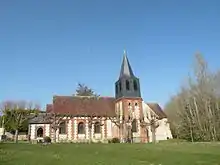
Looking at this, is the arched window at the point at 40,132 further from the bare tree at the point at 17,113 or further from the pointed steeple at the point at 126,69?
the pointed steeple at the point at 126,69

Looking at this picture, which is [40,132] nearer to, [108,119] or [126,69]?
[108,119]

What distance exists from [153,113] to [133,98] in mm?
5274

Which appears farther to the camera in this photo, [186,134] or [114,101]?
[114,101]

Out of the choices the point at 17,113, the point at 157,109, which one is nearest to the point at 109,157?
the point at 157,109

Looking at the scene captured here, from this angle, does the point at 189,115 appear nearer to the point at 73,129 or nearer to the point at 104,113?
the point at 104,113

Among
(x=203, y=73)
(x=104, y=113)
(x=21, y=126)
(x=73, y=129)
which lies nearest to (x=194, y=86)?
(x=203, y=73)

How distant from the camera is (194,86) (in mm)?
40719

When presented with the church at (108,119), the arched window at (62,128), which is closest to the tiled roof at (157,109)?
the church at (108,119)

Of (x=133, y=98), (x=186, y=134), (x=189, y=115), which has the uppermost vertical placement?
(x=133, y=98)

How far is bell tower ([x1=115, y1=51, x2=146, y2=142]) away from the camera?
4903cm

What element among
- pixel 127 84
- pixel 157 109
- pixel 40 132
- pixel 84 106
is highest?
pixel 127 84

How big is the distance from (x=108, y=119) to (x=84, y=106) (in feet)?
16.9

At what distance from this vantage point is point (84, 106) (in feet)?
166

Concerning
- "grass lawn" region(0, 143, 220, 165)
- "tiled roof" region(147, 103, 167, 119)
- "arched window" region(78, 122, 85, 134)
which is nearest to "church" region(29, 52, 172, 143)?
"arched window" region(78, 122, 85, 134)
